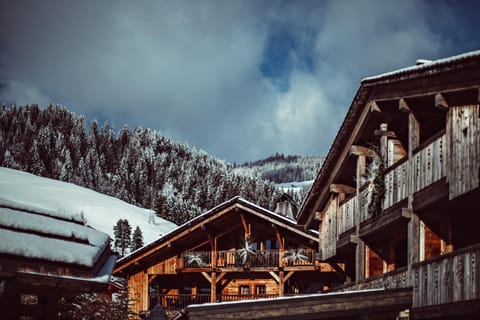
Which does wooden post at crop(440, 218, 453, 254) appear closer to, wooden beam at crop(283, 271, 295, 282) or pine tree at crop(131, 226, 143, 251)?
wooden beam at crop(283, 271, 295, 282)

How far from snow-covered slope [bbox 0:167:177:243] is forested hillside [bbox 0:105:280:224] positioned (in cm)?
2069

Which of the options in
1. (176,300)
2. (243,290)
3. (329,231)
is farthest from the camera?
(176,300)

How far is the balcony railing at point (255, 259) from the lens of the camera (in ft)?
111

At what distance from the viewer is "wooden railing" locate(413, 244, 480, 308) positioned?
1344 centimetres

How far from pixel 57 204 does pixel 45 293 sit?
77132mm

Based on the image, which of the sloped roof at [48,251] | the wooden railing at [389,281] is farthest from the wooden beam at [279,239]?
the sloped roof at [48,251]

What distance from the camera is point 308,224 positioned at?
29.2 m

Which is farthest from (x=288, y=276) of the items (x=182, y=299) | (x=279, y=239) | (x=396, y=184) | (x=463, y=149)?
(x=463, y=149)

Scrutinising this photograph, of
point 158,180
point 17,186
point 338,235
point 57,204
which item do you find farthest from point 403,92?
point 158,180

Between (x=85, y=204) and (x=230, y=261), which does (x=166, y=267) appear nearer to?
(x=230, y=261)

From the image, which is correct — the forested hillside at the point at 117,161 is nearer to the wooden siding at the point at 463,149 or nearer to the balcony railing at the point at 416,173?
the balcony railing at the point at 416,173

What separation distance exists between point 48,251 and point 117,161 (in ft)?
434

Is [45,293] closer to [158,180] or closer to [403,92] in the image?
[403,92]

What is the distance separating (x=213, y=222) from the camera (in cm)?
3531
